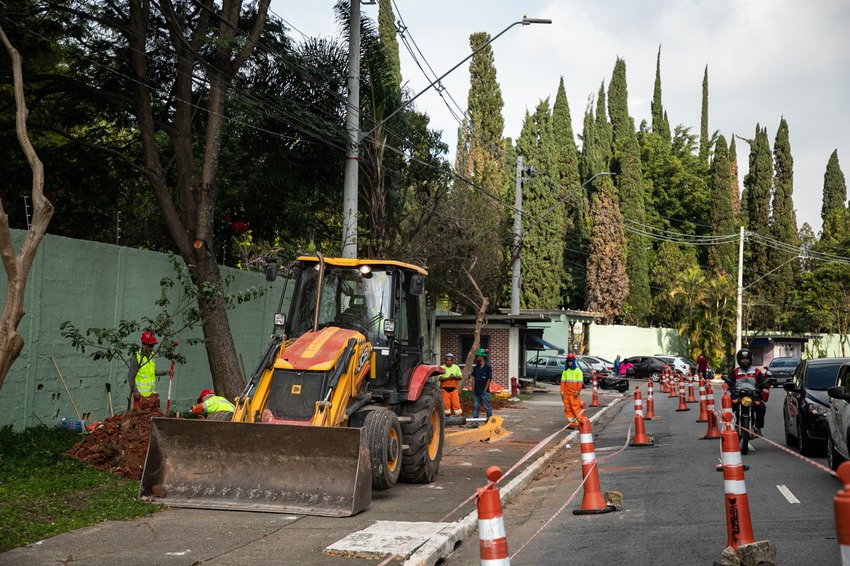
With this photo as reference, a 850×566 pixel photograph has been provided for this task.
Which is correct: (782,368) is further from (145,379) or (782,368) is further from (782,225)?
(145,379)

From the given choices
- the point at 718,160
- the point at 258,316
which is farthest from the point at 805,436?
the point at 718,160

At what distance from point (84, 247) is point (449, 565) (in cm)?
948

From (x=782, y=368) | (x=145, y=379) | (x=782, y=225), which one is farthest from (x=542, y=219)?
(x=145, y=379)

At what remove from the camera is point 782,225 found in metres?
68.4

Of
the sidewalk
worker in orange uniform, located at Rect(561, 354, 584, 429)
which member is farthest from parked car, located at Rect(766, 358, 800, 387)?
the sidewalk

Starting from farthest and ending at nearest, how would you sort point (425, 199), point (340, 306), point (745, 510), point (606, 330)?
point (606, 330)
point (425, 199)
point (340, 306)
point (745, 510)

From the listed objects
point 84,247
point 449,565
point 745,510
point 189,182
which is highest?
point 189,182

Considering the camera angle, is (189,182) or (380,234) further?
(380,234)

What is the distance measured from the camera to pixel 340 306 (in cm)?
1281

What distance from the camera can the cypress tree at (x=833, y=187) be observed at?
7938 centimetres

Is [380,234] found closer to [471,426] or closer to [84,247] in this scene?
[471,426]

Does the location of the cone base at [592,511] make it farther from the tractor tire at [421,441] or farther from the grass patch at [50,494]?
the grass patch at [50,494]

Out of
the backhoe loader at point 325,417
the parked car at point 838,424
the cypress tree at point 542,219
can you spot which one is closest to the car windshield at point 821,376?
the parked car at point 838,424

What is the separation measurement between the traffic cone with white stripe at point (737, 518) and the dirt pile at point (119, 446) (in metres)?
7.49
